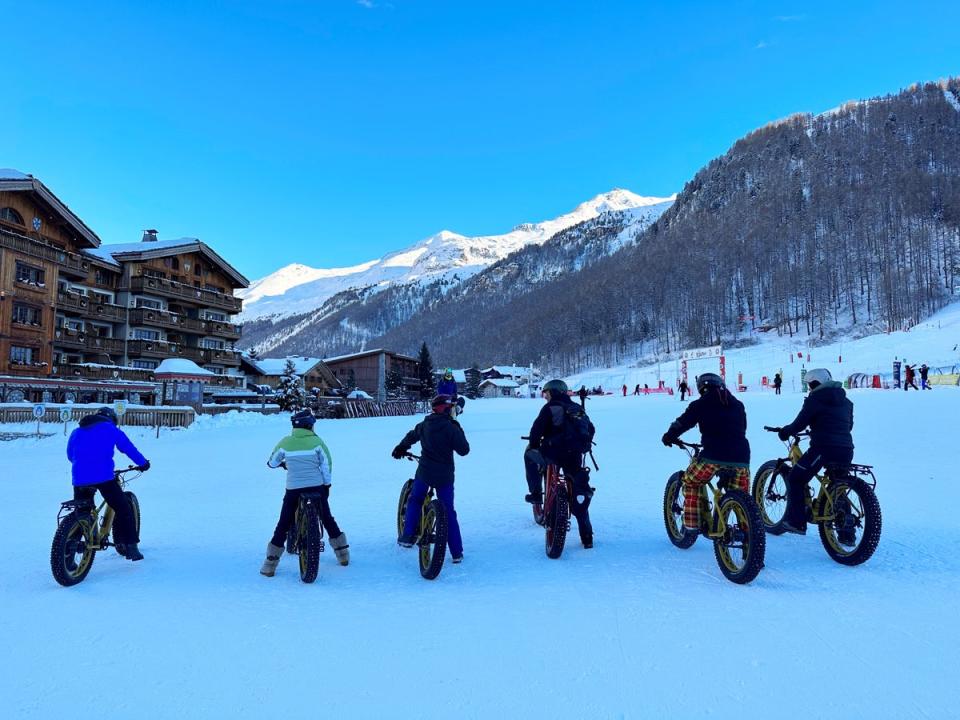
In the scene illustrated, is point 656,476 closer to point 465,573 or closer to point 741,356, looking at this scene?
point 465,573

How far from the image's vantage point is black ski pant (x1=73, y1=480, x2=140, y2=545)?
5.70 metres

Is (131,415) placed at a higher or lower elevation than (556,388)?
lower

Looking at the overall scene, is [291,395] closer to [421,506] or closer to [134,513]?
[134,513]

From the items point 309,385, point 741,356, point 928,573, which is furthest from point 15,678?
point 741,356

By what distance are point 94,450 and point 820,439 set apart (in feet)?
22.5

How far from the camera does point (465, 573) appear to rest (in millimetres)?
5496

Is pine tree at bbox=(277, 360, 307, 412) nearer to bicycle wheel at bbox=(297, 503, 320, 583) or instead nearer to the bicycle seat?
the bicycle seat

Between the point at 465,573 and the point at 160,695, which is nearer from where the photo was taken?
the point at 160,695

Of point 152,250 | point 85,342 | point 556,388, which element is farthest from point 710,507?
point 152,250

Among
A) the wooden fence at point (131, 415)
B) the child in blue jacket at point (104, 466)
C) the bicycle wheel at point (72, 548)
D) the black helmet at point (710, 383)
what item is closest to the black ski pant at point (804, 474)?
the black helmet at point (710, 383)

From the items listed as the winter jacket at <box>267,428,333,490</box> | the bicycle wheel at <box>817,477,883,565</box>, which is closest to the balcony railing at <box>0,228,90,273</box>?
the winter jacket at <box>267,428,333,490</box>

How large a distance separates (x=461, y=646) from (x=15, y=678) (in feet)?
8.54

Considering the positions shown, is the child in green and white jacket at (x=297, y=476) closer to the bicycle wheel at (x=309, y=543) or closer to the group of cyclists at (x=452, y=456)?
the group of cyclists at (x=452, y=456)

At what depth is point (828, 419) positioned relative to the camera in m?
5.44
